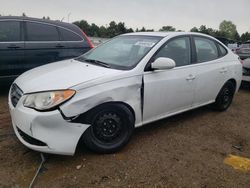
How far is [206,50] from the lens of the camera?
4879mm

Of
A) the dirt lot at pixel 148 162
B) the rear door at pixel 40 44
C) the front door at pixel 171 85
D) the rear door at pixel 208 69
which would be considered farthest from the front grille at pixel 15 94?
the rear door at pixel 208 69

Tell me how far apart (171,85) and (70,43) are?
312cm

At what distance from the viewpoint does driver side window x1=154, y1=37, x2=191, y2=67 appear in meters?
4.06

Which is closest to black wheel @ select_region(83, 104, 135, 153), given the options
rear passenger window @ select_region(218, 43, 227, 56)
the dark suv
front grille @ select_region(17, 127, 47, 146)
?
front grille @ select_region(17, 127, 47, 146)

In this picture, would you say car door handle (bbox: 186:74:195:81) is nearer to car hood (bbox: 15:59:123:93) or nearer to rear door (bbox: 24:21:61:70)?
car hood (bbox: 15:59:123:93)

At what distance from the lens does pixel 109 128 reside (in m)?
3.42

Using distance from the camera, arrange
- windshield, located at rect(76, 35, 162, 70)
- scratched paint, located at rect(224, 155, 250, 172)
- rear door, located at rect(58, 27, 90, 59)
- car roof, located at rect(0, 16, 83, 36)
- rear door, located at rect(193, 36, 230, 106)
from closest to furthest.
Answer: scratched paint, located at rect(224, 155, 250, 172) < windshield, located at rect(76, 35, 162, 70) < rear door, located at rect(193, 36, 230, 106) < car roof, located at rect(0, 16, 83, 36) < rear door, located at rect(58, 27, 90, 59)

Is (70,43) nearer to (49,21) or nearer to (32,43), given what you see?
(49,21)

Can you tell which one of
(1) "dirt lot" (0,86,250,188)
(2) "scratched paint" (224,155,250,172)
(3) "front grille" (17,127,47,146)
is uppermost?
(3) "front grille" (17,127,47,146)

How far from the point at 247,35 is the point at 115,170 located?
68.9m

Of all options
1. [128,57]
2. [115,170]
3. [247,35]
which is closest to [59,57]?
[128,57]

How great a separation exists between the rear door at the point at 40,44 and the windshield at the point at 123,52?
5.79ft

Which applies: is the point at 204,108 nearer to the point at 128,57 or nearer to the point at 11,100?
the point at 128,57

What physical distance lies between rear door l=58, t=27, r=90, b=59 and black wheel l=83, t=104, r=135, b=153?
10.4ft
